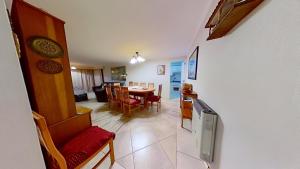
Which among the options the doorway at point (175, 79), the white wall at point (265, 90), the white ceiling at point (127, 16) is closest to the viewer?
the white wall at point (265, 90)

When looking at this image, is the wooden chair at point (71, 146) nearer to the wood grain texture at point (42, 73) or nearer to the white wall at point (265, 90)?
the wood grain texture at point (42, 73)

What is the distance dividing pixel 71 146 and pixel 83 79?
6.85 m

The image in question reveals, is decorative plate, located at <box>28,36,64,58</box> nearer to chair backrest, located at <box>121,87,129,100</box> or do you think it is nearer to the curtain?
chair backrest, located at <box>121,87,129,100</box>

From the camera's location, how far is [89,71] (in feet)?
23.5

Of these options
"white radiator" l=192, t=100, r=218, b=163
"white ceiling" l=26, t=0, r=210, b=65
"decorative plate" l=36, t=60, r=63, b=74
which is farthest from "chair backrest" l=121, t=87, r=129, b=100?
"white radiator" l=192, t=100, r=218, b=163

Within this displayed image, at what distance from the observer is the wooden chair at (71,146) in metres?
0.76

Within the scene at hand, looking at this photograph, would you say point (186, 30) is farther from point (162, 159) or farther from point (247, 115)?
point (162, 159)

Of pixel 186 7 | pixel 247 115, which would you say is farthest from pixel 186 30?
pixel 247 115

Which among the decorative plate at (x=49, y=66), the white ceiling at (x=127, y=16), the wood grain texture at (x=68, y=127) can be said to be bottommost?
the wood grain texture at (x=68, y=127)

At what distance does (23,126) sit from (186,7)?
6.44 ft

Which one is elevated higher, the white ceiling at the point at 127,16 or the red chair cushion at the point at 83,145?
the white ceiling at the point at 127,16

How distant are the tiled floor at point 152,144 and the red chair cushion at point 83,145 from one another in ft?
1.57

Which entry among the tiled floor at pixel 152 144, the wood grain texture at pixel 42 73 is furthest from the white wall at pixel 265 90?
the wood grain texture at pixel 42 73

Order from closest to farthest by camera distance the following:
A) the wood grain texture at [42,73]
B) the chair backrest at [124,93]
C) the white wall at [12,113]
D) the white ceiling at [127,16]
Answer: the white wall at [12,113]
the wood grain texture at [42,73]
the white ceiling at [127,16]
the chair backrest at [124,93]
